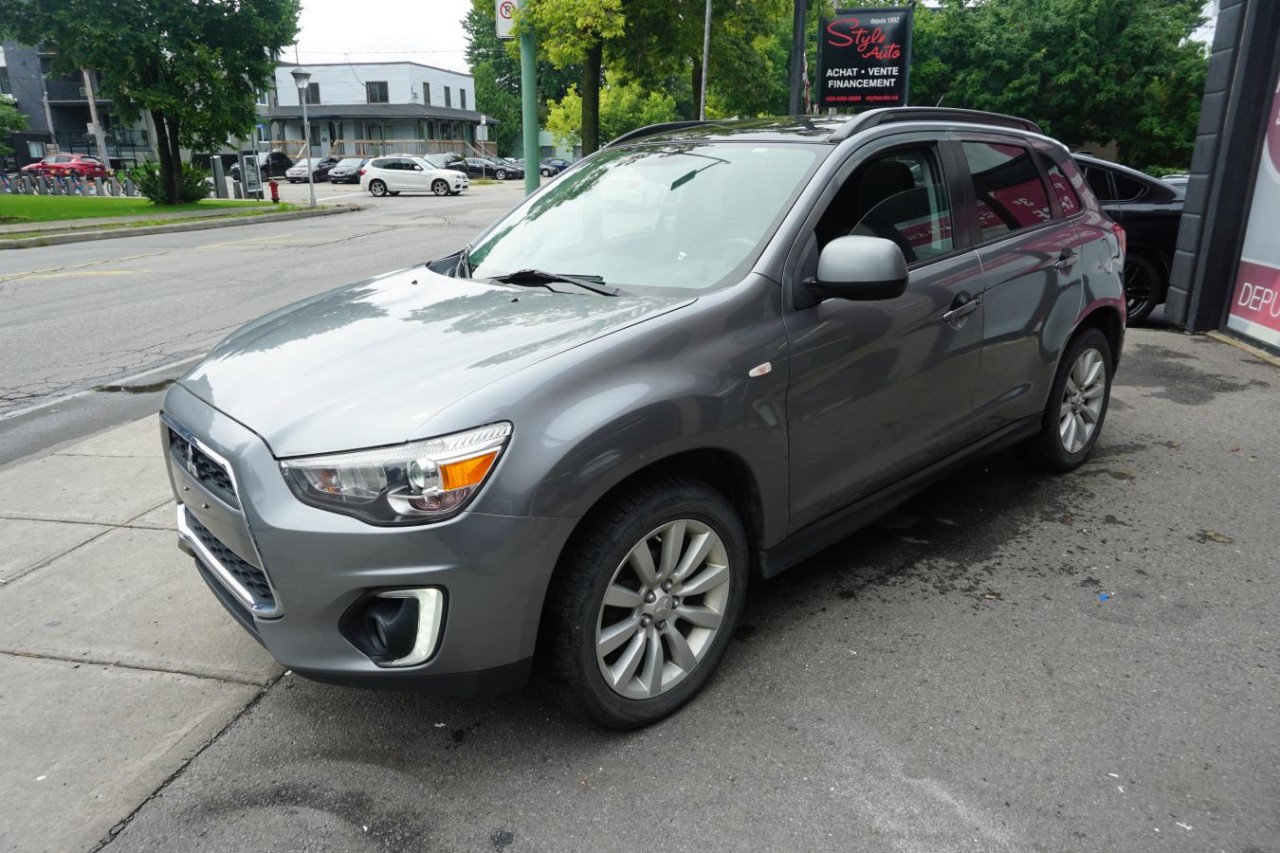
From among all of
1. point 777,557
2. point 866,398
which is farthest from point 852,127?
point 777,557

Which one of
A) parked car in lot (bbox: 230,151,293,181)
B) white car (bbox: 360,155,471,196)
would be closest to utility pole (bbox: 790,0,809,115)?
white car (bbox: 360,155,471,196)

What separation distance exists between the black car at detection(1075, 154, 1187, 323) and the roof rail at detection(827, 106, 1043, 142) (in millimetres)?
5194

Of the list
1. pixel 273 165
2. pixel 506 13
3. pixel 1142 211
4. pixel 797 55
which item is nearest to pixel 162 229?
pixel 506 13

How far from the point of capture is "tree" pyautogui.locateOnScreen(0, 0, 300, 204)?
24891 mm

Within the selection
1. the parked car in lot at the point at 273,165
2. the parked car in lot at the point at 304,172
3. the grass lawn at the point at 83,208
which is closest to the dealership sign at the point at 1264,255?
the grass lawn at the point at 83,208

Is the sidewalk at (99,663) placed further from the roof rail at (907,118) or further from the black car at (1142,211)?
the black car at (1142,211)

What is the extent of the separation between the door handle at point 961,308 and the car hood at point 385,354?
50.9 inches

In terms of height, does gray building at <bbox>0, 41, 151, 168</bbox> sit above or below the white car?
above

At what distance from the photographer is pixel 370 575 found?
2.32 meters

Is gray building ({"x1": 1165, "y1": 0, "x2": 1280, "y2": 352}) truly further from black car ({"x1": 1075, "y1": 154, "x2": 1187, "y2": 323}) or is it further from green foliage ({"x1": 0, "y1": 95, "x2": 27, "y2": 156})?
green foliage ({"x1": 0, "y1": 95, "x2": 27, "y2": 156})

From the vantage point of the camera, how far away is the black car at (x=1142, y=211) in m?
8.95

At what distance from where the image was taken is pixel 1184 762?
2.64 m

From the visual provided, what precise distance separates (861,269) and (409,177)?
3866 cm

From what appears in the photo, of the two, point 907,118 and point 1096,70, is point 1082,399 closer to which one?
point 907,118
